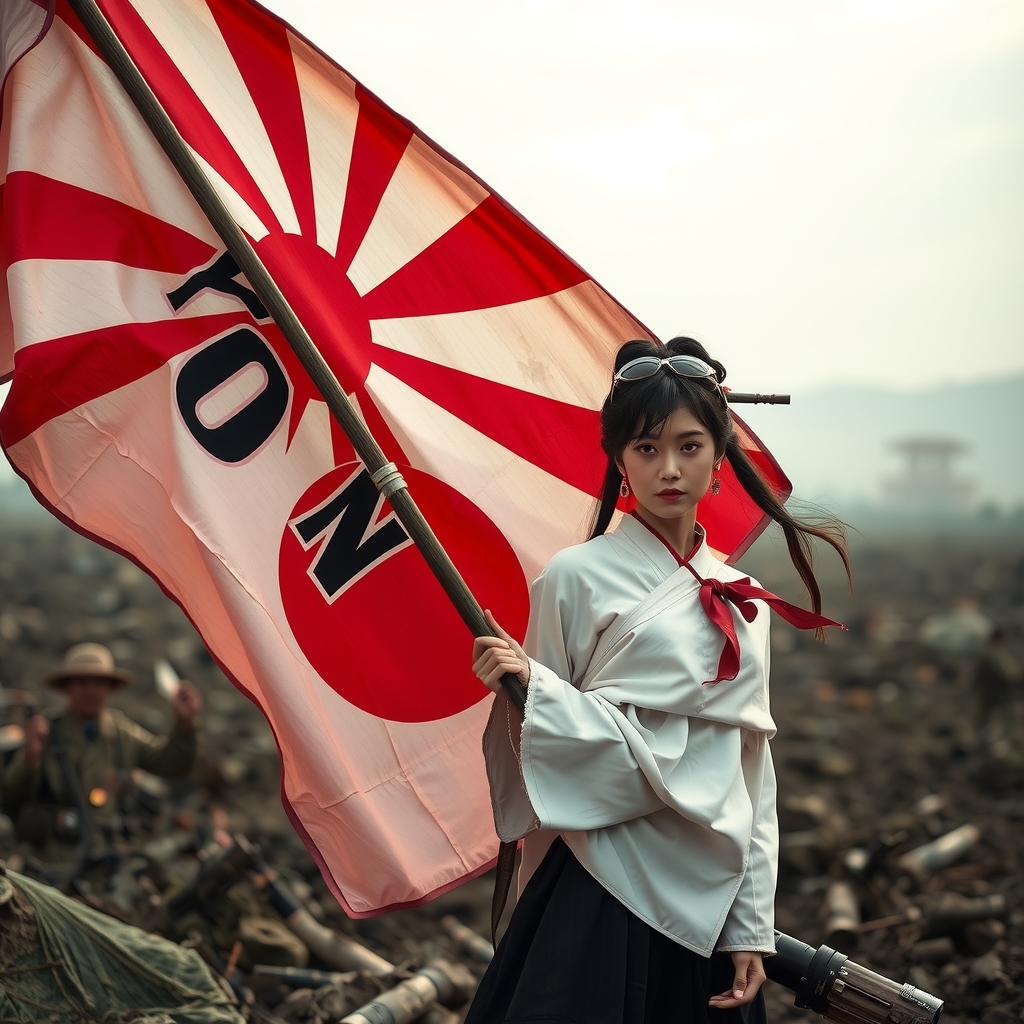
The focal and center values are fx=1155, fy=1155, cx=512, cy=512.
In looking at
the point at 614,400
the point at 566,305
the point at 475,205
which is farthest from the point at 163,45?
the point at 614,400

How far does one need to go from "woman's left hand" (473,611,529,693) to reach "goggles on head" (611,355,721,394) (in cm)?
71

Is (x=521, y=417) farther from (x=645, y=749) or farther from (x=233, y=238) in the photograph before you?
(x=645, y=749)

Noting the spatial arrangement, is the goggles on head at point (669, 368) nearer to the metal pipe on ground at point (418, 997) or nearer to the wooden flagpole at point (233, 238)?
the wooden flagpole at point (233, 238)

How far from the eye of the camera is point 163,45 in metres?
3.23

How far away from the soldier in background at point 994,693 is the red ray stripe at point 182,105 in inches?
458

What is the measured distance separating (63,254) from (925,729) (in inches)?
520

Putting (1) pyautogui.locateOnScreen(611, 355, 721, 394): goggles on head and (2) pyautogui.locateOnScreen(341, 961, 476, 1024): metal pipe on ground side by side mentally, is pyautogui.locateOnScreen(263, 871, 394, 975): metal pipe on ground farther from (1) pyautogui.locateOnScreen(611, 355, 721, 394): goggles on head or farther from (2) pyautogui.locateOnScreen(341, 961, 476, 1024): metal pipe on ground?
(1) pyautogui.locateOnScreen(611, 355, 721, 394): goggles on head

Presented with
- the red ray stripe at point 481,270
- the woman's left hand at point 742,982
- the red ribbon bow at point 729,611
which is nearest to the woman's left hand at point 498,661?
the red ribbon bow at point 729,611

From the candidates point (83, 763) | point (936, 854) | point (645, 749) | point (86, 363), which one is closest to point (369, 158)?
point (86, 363)

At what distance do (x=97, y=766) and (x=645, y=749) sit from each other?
4555 millimetres

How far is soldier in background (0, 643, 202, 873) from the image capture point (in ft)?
19.6

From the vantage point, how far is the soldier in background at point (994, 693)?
12.8 meters

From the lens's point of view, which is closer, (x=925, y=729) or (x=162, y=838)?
(x=162, y=838)

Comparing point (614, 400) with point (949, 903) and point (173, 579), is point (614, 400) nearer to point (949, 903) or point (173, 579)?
point (173, 579)
